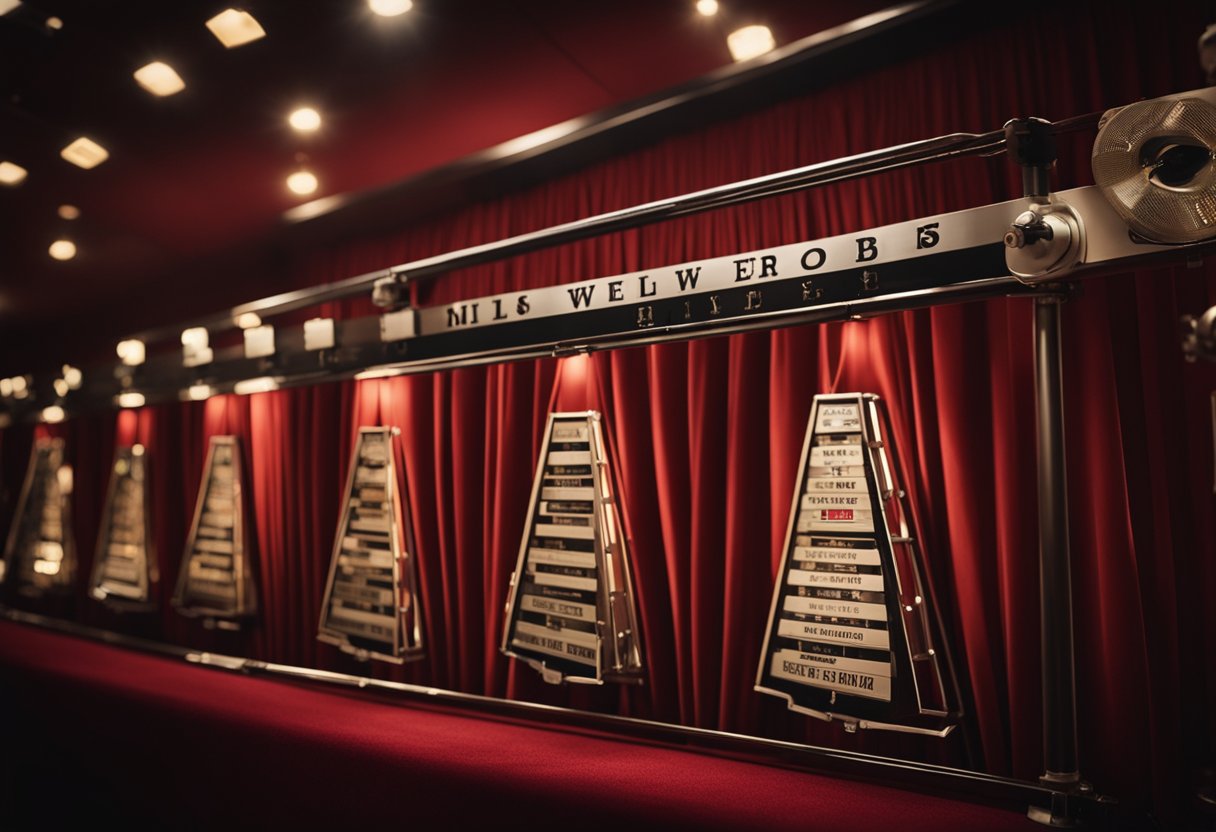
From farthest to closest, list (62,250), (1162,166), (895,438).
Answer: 1. (62,250)
2. (895,438)
3. (1162,166)

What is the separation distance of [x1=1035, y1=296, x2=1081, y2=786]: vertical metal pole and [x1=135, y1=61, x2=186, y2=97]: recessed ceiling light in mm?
2796

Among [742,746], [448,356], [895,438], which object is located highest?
[448,356]

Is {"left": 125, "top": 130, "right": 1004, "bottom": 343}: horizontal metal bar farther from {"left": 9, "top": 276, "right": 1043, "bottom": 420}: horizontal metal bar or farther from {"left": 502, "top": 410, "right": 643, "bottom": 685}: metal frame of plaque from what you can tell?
{"left": 502, "top": 410, "right": 643, "bottom": 685}: metal frame of plaque

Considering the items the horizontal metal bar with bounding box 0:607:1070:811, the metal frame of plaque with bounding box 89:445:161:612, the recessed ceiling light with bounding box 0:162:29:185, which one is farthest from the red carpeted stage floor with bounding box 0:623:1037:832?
the recessed ceiling light with bounding box 0:162:29:185

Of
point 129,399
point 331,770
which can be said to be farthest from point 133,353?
point 331,770

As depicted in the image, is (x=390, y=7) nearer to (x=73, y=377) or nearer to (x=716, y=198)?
(x=716, y=198)

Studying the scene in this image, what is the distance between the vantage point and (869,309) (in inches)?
78.7

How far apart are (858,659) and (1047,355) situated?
0.90 m

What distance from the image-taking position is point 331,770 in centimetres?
245

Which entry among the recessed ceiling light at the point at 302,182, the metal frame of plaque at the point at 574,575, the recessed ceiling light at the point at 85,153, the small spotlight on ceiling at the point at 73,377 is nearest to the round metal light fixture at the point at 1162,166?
the metal frame of plaque at the point at 574,575

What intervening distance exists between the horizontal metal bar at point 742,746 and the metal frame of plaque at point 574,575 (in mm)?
148

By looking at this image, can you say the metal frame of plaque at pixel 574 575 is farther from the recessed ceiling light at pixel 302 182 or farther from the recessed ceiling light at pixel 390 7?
the recessed ceiling light at pixel 302 182

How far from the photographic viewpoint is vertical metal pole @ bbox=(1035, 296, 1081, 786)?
1.69m

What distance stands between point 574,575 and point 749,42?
180cm
